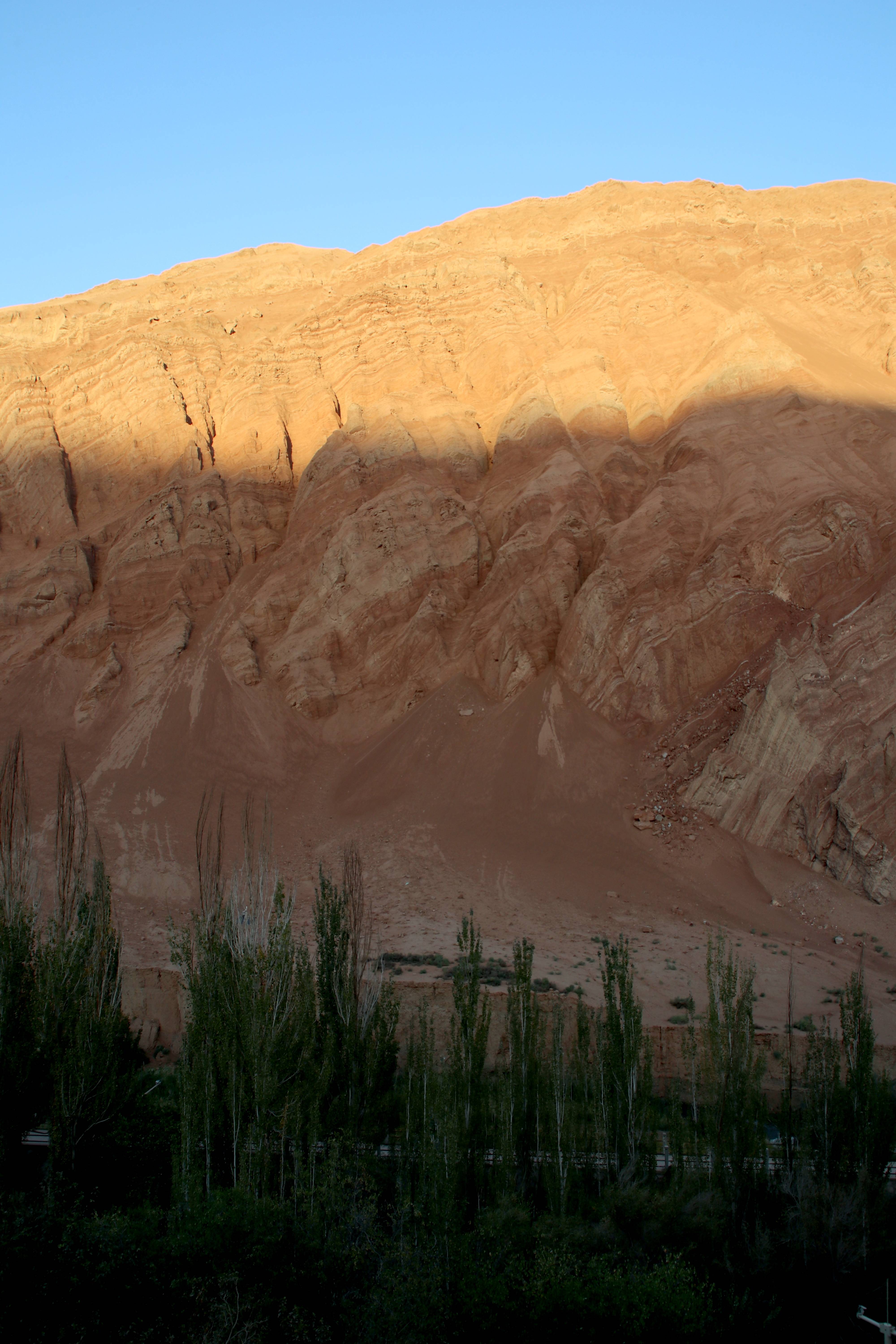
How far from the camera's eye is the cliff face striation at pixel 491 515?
32406 mm

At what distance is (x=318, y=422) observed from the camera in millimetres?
47656

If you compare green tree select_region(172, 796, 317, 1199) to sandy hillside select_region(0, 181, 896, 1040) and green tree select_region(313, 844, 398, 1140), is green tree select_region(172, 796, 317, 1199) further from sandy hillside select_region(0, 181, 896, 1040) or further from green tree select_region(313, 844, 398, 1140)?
sandy hillside select_region(0, 181, 896, 1040)

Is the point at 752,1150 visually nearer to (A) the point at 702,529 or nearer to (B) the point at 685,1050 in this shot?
(B) the point at 685,1050

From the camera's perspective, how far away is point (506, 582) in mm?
39188

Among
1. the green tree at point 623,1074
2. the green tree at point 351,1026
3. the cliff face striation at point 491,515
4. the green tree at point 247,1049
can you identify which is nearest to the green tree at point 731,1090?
the green tree at point 623,1074

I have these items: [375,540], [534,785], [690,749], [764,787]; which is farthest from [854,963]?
[375,540]

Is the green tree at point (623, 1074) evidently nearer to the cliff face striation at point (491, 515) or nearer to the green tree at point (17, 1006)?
the green tree at point (17, 1006)

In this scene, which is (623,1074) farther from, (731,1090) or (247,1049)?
(247,1049)

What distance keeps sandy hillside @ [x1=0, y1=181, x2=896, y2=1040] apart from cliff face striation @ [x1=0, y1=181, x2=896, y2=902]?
164mm

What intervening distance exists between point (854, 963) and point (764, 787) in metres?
6.40

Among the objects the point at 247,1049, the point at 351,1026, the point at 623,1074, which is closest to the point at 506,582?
the point at 351,1026

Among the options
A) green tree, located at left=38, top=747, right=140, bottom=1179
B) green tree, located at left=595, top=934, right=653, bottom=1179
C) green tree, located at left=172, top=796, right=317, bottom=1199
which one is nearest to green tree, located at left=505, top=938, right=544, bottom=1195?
green tree, located at left=595, top=934, right=653, bottom=1179

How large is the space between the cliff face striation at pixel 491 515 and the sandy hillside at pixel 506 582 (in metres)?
0.16

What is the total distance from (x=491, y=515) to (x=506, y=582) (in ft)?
14.1
